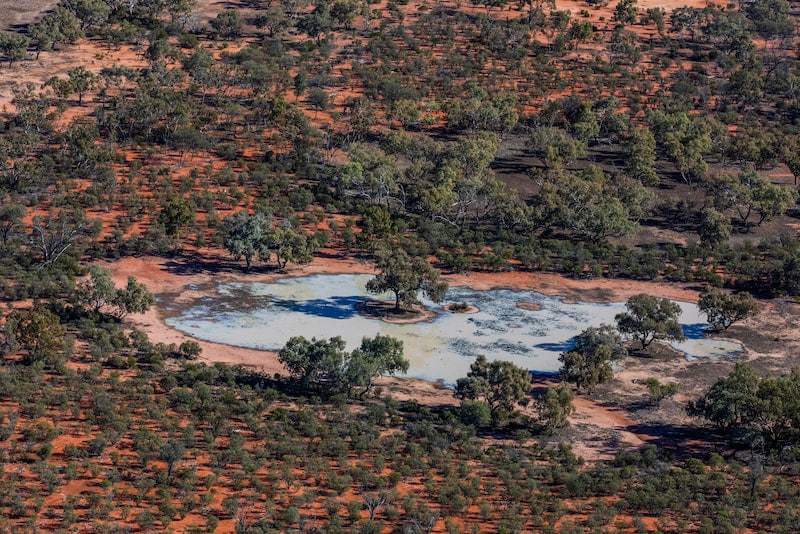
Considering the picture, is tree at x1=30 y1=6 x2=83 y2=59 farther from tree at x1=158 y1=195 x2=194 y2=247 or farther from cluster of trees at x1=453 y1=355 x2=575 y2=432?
cluster of trees at x1=453 y1=355 x2=575 y2=432

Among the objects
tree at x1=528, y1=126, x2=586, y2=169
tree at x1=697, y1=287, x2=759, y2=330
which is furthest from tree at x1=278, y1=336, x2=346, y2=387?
tree at x1=528, y1=126, x2=586, y2=169

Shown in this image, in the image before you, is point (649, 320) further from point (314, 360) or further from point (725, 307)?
point (314, 360)

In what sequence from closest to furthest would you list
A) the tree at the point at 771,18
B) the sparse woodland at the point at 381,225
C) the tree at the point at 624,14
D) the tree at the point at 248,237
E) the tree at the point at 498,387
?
the sparse woodland at the point at 381,225
the tree at the point at 498,387
the tree at the point at 248,237
the tree at the point at 624,14
the tree at the point at 771,18

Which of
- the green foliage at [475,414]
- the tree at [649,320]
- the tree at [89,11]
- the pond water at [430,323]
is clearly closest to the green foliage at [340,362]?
the pond water at [430,323]

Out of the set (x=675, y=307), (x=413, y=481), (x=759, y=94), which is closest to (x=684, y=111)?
(x=759, y=94)

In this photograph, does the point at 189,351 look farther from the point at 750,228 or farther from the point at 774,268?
the point at 750,228

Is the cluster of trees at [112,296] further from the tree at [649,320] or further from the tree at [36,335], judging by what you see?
the tree at [649,320]
